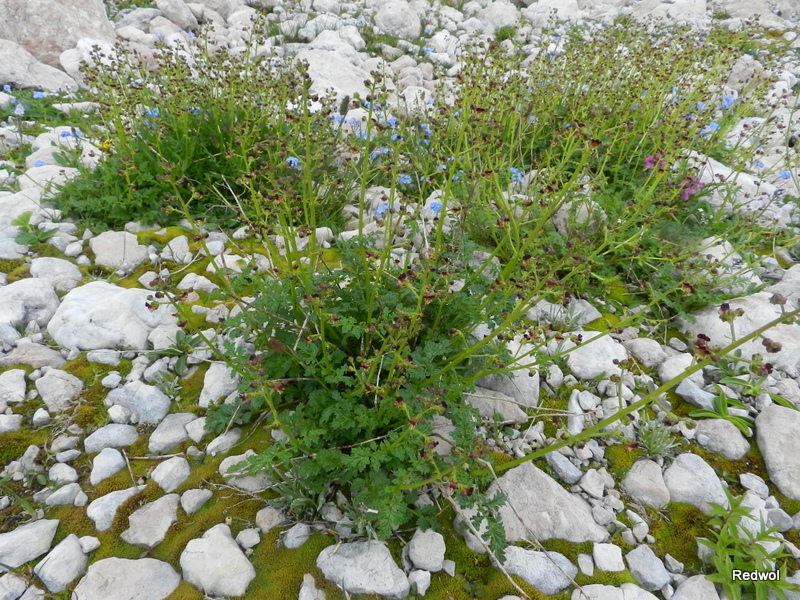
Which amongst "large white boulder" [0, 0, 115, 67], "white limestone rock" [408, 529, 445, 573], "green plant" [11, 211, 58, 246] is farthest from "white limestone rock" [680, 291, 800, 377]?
"large white boulder" [0, 0, 115, 67]

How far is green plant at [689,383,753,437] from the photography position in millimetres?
2740

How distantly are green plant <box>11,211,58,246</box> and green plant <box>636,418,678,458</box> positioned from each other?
455 centimetres

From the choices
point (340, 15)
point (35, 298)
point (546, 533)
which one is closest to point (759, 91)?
point (546, 533)

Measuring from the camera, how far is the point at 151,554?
6.99ft

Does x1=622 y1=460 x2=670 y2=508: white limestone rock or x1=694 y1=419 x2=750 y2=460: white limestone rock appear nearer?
x1=622 y1=460 x2=670 y2=508: white limestone rock

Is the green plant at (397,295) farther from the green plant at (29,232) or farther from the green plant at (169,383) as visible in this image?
the green plant at (29,232)

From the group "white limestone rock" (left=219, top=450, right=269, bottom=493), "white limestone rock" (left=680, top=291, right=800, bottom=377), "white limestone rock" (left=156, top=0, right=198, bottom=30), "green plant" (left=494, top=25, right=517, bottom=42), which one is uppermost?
"green plant" (left=494, top=25, right=517, bottom=42)

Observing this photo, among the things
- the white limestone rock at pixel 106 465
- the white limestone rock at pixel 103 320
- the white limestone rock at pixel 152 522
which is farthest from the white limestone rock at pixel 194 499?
the white limestone rock at pixel 103 320

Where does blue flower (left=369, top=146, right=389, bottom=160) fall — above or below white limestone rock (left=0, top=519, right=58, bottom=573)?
above

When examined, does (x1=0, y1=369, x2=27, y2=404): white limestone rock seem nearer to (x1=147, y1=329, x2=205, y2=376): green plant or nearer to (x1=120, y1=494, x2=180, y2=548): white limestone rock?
(x1=147, y1=329, x2=205, y2=376): green plant

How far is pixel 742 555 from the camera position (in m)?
2.13

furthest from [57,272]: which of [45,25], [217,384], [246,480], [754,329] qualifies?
[45,25]

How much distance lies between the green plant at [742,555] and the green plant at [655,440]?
0.34 metres

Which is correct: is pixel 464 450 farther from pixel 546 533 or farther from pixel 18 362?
pixel 18 362
